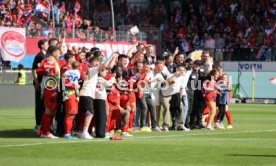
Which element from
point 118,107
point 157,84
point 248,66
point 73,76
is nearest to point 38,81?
point 73,76

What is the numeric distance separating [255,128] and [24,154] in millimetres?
9682

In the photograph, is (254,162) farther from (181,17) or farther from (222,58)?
(181,17)

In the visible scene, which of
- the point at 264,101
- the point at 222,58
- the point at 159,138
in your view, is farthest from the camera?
the point at 222,58

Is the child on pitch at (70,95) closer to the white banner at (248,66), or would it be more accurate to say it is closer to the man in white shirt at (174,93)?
the man in white shirt at (174,93)

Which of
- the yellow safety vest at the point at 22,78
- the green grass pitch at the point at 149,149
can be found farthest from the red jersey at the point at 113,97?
the yellow safety vest at the point at 22,78

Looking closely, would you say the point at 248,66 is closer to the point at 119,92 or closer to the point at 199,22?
the point at 199,22

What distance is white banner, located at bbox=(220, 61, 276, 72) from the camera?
4681cm

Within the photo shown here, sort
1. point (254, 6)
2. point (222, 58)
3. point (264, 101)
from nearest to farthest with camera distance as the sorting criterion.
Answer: point (264, 101)
point (222, 58)
point (254, 6)

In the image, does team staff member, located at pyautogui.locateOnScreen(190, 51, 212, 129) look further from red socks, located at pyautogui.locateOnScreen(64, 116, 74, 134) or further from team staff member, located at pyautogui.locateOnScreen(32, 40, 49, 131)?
→ red socks, located at pyautogui.locateOnScreen(64, 116, 74, 134)

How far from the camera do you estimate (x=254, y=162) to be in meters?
15.4

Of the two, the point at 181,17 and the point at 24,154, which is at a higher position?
the point at 181,17

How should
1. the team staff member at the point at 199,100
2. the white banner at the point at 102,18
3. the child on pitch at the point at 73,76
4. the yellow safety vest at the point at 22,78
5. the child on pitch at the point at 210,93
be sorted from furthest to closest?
the white banner at the point at 102,18
the yellow safety vest at the point at 22,78
the team staff member at the point at 199,100
the child on pitch at the point at 210,93
the child on pitch at the point at 73,76

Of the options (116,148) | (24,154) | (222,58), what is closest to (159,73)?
(116,148)

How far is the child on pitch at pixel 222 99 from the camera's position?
25.1 m
